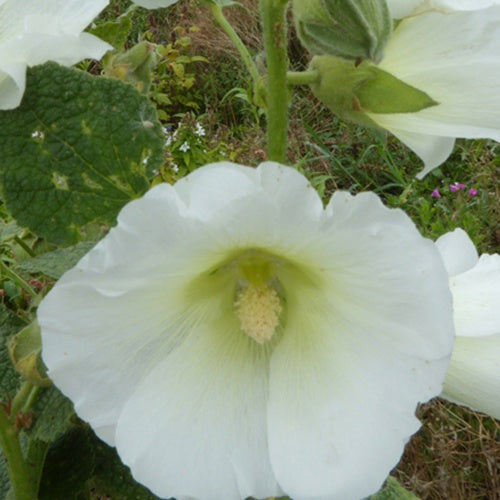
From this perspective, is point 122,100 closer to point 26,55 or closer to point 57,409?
point 26,55

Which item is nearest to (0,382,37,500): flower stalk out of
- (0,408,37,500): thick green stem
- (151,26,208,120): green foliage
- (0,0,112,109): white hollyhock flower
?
(0,408,37,500): thick green stem

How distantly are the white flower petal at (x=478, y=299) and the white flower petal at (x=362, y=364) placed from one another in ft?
0.39

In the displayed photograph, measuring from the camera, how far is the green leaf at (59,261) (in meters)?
0.61

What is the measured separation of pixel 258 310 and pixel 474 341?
17cm

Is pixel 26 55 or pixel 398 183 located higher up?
pixel 26 55

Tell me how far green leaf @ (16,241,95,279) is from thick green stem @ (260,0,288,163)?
0.17 meters

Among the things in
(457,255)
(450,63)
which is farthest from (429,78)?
(457,255)

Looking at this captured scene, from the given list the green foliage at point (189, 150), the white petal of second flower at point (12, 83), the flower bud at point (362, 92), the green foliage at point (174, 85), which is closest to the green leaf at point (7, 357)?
the white petal of second flower at point (12, 83)

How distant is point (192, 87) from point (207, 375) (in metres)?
3.41

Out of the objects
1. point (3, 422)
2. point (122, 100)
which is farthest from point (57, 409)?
point (122, 100)

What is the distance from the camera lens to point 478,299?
2.05 ft

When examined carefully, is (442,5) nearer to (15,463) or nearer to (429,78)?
(429,78)

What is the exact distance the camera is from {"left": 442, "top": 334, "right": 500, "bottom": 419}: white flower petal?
586mm

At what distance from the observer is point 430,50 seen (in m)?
0.57
